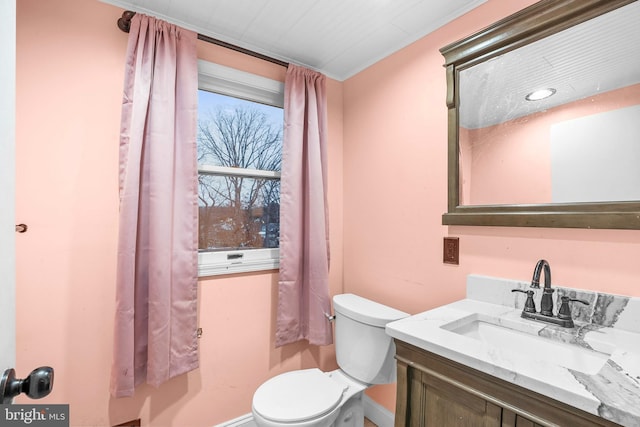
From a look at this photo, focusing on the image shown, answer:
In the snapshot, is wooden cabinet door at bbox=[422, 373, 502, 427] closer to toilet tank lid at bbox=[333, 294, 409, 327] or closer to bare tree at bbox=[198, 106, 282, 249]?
toilet tank lid at bbox=[333, 294, 409, 327]

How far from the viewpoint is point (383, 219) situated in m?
1.86

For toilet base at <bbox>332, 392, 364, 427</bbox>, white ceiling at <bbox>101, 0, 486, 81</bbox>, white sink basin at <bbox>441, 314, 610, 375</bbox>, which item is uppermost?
white ceiling at <bbox>101, 0, 486, 81</bbox>

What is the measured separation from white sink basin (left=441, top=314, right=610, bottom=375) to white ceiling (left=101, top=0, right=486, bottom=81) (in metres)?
1.45

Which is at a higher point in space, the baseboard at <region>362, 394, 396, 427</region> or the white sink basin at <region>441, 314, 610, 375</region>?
the white sink basin at <region>441, 314, 610, 375</region>

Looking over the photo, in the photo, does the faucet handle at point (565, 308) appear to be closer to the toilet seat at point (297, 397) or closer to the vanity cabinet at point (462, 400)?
the vanity cabinet at point (462, 400)

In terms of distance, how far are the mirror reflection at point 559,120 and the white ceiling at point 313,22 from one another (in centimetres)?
40

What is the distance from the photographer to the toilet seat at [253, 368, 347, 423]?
1250mm

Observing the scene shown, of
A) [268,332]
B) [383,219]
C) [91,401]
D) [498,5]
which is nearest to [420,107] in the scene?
[498,5]

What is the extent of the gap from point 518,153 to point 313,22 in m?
1.21

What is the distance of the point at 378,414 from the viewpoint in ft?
6.07

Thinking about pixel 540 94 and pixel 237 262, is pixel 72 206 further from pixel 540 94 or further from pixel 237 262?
pixel 540 94

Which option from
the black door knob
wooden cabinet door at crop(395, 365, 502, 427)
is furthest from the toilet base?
the black door knob

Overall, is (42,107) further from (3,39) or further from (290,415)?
(290,415)

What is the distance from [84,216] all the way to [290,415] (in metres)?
1.29
